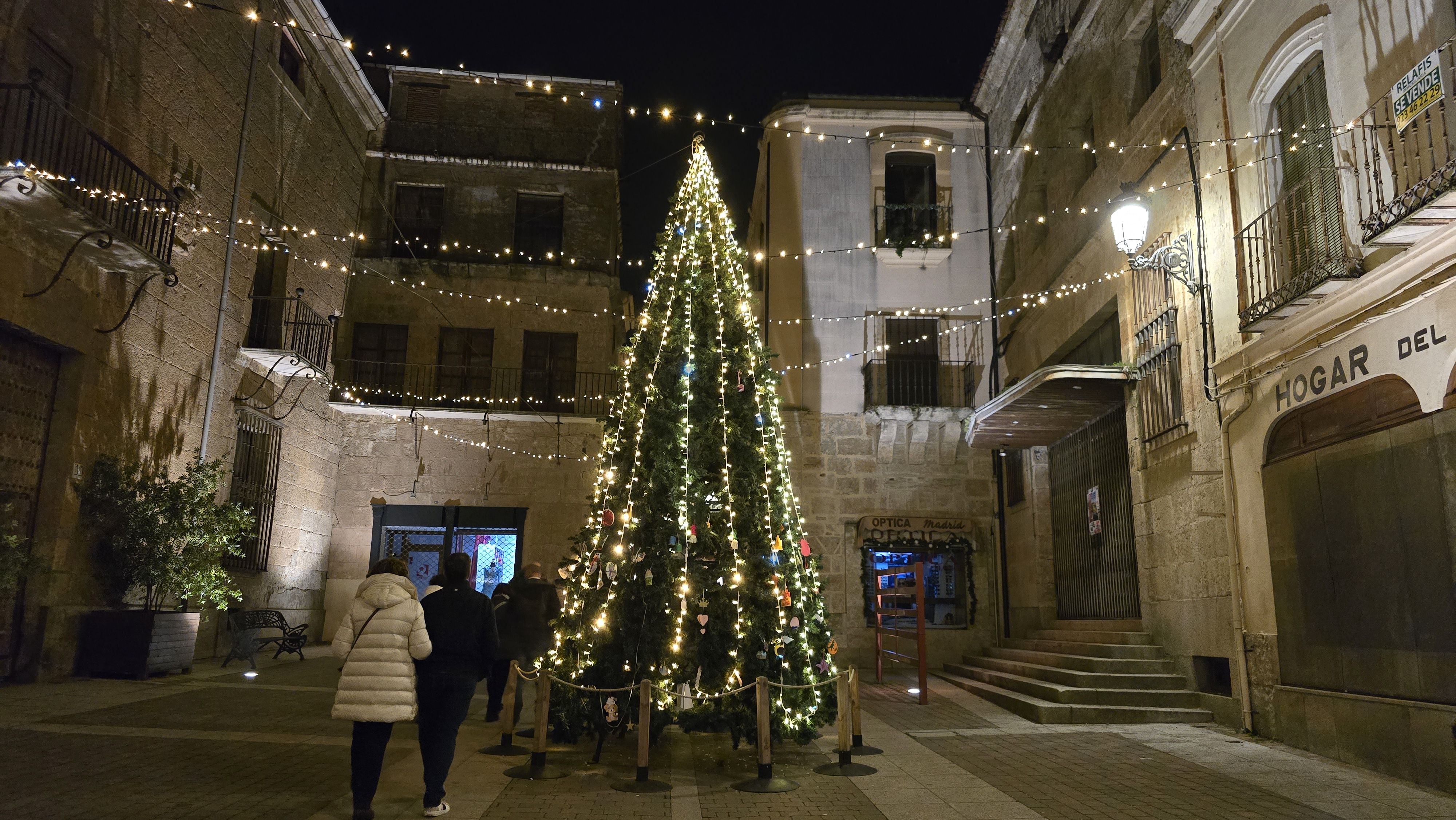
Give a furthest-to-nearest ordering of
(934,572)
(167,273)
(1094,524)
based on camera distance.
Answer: (934,572) < (1094,524) < (167,273)

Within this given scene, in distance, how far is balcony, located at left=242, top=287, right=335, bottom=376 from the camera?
14.7m

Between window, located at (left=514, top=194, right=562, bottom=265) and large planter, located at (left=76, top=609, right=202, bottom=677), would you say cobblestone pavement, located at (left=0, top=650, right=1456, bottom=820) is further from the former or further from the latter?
window, located at (left=514, top=194, right=562, bottom=265)

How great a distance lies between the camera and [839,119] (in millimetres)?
17156

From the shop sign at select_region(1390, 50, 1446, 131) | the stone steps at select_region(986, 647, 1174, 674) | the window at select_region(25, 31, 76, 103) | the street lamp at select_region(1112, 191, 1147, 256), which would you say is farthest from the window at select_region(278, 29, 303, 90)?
the shop sign at select_region(1390, 50, 1446, 131)

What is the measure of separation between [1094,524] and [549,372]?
11.2m

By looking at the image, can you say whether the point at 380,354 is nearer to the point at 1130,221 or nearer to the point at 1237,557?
the point at 1130,221

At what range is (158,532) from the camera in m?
11.1

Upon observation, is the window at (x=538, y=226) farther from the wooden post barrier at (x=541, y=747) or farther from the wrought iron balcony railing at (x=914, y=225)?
the wooden post barrier at (x=541, y=747)

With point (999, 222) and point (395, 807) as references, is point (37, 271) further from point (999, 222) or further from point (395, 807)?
point (999, 222)

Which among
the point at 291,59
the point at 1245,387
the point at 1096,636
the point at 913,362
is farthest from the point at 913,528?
the point at 291,59

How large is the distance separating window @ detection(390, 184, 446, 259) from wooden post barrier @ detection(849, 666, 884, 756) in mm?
15075

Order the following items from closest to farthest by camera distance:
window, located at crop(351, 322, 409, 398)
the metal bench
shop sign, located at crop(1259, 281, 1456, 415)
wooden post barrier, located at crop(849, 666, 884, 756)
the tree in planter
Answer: shop sign, located at crop(1259, 281, 1456, 415)
wooden post barrier, located at crop(849, 666, 884, 756)
the tree in planter
the metal bench
window, located at crop(351, 322, 409, 398)

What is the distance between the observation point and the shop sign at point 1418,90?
5902mm

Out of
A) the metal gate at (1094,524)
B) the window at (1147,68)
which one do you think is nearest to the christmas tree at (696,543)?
the metal gate at (1094,524)
